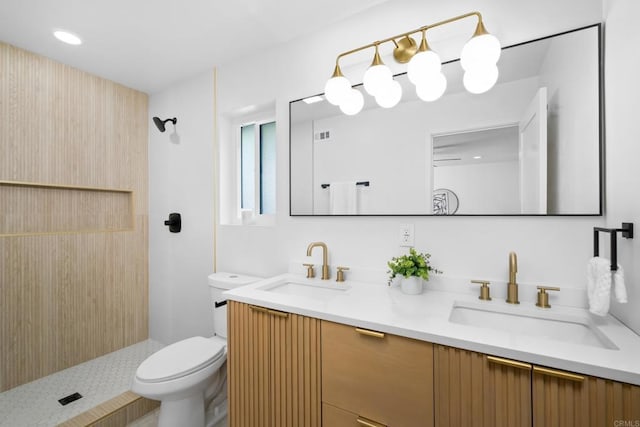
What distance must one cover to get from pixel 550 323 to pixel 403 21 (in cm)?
144

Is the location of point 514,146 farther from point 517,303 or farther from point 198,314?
point 198,314

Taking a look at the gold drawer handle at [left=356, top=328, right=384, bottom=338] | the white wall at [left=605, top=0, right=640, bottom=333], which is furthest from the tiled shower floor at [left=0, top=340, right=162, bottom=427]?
the white wall at [left=605, top=0, right=640, bottom=333]

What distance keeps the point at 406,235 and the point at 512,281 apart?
459 mm

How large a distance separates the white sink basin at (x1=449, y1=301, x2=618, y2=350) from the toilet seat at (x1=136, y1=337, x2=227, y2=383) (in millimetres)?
1201

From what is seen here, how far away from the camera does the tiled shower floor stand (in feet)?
5.14

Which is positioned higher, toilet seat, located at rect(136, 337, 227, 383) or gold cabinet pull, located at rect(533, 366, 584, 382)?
gold cabinet pull, located at rect(533, 366, 584, 382)

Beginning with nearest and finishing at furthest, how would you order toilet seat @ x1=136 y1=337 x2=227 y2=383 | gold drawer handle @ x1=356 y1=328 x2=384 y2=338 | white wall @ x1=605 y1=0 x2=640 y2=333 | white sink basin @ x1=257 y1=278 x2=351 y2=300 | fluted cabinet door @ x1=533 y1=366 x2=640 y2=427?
fluted cabinet door @ x1=533 y1=366 x2=640 y2=427 < white wall @ x1=605 y1=0 x2=640 y2=333 < gold drawer handle @ x1=356 y1=328 x2=384 y2=338 < toilet seat @ x1=136 y1=337 x2=227 y2=383 < white sink basin @ x1=257 y1=278 x2=351 y2=300

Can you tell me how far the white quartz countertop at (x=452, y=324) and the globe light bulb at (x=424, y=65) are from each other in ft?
3.05

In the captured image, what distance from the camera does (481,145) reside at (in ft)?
4.08

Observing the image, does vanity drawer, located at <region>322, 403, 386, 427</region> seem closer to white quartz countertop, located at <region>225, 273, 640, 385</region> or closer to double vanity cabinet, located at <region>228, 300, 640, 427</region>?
double vanity cabinet, located at <region>228, 300, 640, 427</region>

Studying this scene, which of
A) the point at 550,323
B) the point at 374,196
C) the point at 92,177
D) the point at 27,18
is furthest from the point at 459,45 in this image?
the point at 92,177

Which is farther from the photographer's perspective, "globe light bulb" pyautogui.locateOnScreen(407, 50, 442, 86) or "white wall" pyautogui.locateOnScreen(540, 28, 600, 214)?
"globe light bulb" pyautogui.locateOnScreen(407, 50, 442, 86)

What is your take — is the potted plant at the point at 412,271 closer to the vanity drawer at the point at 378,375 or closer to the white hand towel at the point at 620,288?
the vanity drawer at the point at 378,375

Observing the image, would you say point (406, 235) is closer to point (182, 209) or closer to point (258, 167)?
point (258, 167)
